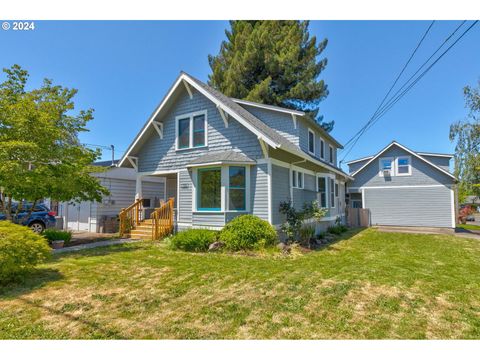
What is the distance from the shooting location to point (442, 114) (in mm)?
20453

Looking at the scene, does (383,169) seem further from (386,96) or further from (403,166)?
(386,96)

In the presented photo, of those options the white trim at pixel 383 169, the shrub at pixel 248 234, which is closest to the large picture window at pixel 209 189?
the shrub at pixel 248 234

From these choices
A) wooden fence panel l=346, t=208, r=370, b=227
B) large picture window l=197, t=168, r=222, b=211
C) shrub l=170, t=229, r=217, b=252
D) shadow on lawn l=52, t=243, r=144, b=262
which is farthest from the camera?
wooden fence panel l=346, t=208, r=370, b=227

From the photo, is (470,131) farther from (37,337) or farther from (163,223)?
(37,337)

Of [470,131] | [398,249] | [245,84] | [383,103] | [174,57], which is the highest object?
[245,84]

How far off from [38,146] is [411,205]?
21.3m

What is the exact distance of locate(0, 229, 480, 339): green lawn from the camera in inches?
133

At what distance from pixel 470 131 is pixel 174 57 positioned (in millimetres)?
21509

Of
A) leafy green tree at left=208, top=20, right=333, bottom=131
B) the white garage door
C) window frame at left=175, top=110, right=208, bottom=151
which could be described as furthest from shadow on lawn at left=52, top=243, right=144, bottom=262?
the white garage door

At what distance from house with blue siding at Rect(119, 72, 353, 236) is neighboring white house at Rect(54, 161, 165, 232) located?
2.65 meters

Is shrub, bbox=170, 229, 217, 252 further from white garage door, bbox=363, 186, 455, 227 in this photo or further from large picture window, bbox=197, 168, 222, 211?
white garage door, bbox=363, 186, 455, 227

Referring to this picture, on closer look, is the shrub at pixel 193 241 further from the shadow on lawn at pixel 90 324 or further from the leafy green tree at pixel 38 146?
the shadow on lawn at pixel 90 324

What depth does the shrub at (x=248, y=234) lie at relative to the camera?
838cm
